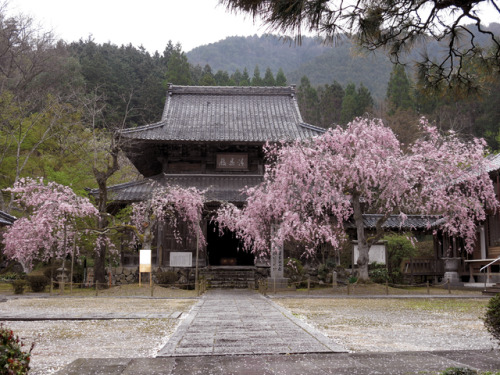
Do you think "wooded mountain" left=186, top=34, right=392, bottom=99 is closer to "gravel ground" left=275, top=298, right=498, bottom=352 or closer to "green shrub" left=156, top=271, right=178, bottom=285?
"green shrub" left=156, top=271, right=178, bottom=285

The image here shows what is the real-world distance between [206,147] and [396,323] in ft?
53.6

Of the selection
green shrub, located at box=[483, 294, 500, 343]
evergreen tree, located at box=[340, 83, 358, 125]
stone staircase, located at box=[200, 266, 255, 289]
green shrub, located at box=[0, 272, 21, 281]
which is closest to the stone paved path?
green shrub, located at box=[483, 294, 500, 343]

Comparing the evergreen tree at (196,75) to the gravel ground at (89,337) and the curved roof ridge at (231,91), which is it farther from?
the gravel ground at (89,337)

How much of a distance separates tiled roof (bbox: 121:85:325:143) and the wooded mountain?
50191 millimetres

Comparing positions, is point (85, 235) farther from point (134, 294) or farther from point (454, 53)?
point (454, 53)

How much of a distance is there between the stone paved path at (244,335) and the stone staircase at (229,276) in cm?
1030

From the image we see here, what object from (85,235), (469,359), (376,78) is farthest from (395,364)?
(376,78)

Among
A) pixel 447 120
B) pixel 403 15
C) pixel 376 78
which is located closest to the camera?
pixel 403 15

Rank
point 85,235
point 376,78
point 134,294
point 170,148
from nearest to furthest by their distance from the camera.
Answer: point 134,294 → point 85,235 → point 170,148 → point 376,78

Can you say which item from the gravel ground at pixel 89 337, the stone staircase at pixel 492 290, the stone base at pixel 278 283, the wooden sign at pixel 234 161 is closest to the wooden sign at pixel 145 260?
the stone base at pixel 278 283

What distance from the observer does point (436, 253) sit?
27.9m

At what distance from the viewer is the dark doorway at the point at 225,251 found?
29.9 metres

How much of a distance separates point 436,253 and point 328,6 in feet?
81.9

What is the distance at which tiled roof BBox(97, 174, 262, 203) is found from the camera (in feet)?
74.7
